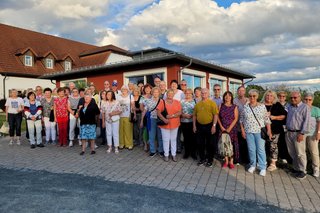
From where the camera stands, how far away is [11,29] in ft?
94.4

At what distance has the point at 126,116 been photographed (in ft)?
23.8

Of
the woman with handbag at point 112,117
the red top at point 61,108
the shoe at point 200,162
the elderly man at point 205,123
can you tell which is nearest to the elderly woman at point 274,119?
the elderly man at point 205,123

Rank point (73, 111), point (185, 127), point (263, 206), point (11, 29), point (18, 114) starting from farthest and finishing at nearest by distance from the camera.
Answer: point (11, 29) → point (18, 114) → point (73, 111) → point (185, 127) → point (263, 206)

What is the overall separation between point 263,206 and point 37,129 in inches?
264

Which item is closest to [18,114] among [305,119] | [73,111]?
[73,111]

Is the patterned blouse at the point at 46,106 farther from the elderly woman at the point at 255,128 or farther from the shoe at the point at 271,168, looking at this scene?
the shoe at the point at 271,168

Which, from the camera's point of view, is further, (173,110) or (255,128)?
(173,110)

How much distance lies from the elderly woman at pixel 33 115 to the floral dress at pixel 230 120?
5.41m

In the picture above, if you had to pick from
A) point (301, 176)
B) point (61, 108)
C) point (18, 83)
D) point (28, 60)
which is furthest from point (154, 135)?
point (28, 60)

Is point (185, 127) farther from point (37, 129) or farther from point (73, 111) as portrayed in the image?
point (37, 129)

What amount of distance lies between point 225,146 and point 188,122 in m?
1.11

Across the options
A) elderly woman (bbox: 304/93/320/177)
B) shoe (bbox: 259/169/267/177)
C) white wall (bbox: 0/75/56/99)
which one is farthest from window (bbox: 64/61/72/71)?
elderly woman (bbox: 304/93/320/177)

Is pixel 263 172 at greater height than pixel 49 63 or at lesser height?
lesser

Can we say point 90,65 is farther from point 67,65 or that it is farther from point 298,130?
point 298,130
